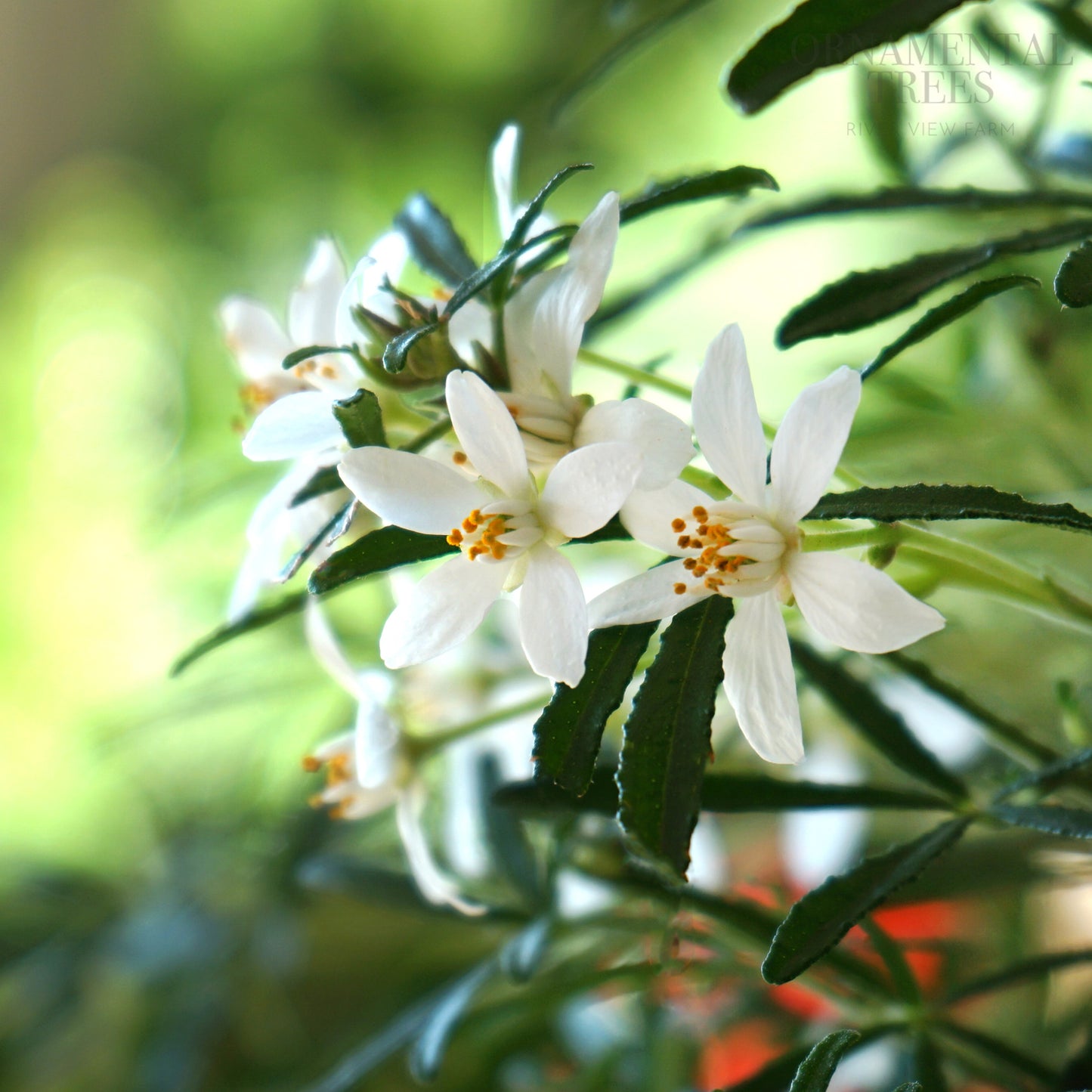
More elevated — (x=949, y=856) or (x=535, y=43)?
(x=535, y=43)

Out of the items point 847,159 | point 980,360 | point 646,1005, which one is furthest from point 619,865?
point 847,159

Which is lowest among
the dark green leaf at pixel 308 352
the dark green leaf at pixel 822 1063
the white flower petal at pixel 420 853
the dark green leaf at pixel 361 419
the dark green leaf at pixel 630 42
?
the dark green leaf at pixel 822 1063

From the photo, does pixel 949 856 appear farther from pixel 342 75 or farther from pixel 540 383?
pixel 342 75

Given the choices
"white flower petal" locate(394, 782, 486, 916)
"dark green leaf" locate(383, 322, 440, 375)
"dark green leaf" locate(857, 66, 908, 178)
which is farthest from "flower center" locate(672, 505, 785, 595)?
"dark green leaf" locate(857, 66, 908, 178)

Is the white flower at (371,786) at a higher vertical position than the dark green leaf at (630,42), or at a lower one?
lower

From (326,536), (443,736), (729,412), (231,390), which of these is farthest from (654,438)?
(231,390)

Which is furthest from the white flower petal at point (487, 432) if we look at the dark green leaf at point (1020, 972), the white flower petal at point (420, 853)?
the dark green leaf at point (1020, 972)

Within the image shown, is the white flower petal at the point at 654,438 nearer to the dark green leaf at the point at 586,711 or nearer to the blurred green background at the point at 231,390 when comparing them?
the dark green leaf at the point at 586,711
